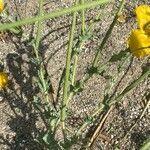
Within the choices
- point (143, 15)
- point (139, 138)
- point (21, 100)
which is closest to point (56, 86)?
point (21, 100)

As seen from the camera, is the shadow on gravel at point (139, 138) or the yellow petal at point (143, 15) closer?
the yellow petal at point (143, 15)

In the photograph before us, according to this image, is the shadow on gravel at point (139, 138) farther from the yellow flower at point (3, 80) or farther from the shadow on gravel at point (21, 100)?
the yellow flower at point (3, 80)

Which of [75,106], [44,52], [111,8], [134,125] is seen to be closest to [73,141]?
[134,125]

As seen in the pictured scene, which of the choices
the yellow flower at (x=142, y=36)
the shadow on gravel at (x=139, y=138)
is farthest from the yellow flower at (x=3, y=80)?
the yellow flower at (x=142, y=36)

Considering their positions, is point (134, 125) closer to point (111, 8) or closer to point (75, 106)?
point (75, 106)

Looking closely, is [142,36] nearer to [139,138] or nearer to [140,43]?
[140,43]

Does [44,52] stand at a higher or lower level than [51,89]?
higher
